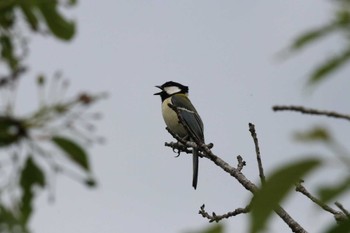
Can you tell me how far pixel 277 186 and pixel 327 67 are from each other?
0.71 ft

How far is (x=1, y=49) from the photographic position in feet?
4.86

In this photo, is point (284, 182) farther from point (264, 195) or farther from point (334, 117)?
point (334, 117)

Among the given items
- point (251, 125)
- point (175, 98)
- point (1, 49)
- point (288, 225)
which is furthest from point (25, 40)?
point (175, 98)

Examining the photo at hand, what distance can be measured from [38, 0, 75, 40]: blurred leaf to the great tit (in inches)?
295

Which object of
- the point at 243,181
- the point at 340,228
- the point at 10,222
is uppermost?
the point at 243,181

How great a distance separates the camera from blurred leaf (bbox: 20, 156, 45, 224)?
1.40 metres

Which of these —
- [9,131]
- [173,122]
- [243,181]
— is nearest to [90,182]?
[9,131]

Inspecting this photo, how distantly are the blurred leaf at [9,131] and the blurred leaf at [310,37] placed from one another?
1.59 ft

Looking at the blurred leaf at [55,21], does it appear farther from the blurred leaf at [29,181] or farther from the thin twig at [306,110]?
the thin twig at [306,110]

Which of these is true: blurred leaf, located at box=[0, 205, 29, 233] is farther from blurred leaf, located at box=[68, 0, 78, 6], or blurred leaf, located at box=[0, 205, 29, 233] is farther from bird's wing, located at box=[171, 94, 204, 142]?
bird's wing, located at box=[171, 94, 204, 142]

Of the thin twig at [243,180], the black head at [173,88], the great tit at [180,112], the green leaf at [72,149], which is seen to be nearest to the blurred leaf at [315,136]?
the green leaf at [72,149]

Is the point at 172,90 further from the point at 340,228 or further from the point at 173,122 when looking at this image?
the point at 340,228

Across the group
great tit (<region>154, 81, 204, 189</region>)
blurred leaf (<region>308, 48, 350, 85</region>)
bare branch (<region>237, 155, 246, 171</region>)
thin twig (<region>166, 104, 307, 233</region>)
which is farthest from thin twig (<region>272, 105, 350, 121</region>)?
great tit (<region>154, 81, 204, 189</region>)

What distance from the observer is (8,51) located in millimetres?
1470
